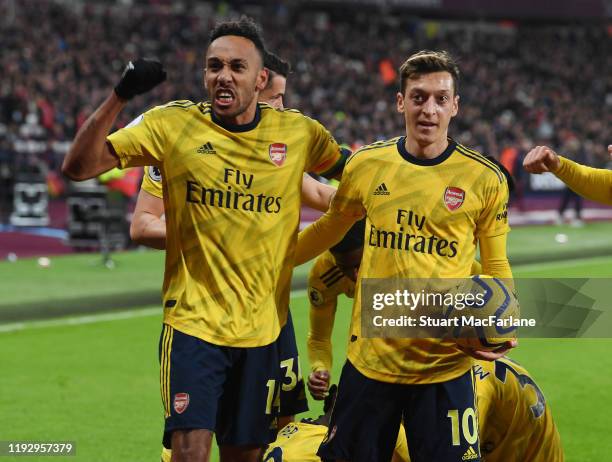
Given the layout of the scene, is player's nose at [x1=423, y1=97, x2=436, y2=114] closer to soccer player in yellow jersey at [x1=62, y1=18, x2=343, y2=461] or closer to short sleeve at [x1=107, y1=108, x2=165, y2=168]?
soccer player in yellow jersey at [x1=62, y1=18, x2=343, y2=461]

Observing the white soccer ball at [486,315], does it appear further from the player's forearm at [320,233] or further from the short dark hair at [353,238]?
the short dark hair at [353,238]

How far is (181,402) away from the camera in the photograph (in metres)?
4.28

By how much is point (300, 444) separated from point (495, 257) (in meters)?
1.56

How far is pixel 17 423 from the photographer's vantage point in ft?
23.5

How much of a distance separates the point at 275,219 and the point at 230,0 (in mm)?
33533

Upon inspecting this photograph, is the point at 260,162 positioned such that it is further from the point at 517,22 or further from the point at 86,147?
the point at 517,22

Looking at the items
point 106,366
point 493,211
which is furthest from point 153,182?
point 106,366

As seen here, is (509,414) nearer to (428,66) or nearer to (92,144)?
(428,66)

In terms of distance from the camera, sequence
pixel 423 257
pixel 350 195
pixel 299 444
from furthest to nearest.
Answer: pixel 299 444, pixel 350 195, pixel 423 257

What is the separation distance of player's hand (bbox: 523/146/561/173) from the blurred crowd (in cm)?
1823

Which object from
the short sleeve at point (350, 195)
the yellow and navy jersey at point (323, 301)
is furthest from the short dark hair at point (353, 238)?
the short sleeve at point (350, 195)

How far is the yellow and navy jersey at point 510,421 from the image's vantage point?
5324mm

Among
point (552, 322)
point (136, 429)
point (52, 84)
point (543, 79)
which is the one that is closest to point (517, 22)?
point (543, 79)

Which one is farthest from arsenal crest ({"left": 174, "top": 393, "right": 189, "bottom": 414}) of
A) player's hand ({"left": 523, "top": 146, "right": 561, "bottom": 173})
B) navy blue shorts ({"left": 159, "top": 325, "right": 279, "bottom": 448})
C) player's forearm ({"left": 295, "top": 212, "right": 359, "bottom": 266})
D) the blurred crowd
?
the blurred crowd
